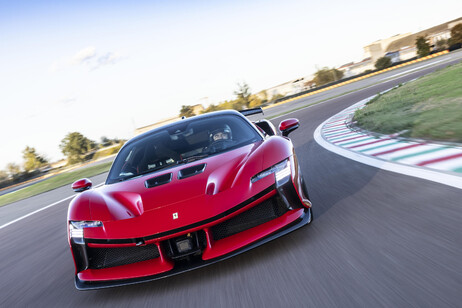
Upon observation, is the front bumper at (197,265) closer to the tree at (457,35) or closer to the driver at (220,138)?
the driver at (220,138)

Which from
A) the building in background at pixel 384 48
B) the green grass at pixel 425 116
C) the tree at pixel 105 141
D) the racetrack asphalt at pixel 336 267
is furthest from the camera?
the building in background at pixel 384 48

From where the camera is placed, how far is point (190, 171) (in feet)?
11.0

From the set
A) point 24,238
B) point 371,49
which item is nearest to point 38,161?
point 24,238

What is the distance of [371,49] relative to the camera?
396ft

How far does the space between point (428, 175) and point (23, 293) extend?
13.2 ft

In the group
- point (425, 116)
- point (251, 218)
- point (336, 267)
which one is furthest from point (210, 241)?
point (425, 116)

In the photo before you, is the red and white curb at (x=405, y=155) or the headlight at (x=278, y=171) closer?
the headlight at (x=278, y=171)

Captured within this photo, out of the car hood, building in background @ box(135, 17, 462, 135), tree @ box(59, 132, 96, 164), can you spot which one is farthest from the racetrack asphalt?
building in background @ box(135, 17, 462, 135)

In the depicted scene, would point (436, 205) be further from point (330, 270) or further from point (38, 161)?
point (38, 161)

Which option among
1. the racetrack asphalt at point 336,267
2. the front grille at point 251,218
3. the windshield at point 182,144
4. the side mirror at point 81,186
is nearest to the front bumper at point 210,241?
the front grille at point 251,218

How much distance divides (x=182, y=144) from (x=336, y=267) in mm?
2235

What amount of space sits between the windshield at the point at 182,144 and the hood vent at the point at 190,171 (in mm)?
333

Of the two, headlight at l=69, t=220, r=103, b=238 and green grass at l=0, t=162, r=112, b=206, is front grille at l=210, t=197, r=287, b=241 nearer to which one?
headlight at l=69, t=220, r=103, b=238

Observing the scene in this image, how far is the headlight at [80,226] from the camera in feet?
9.86
